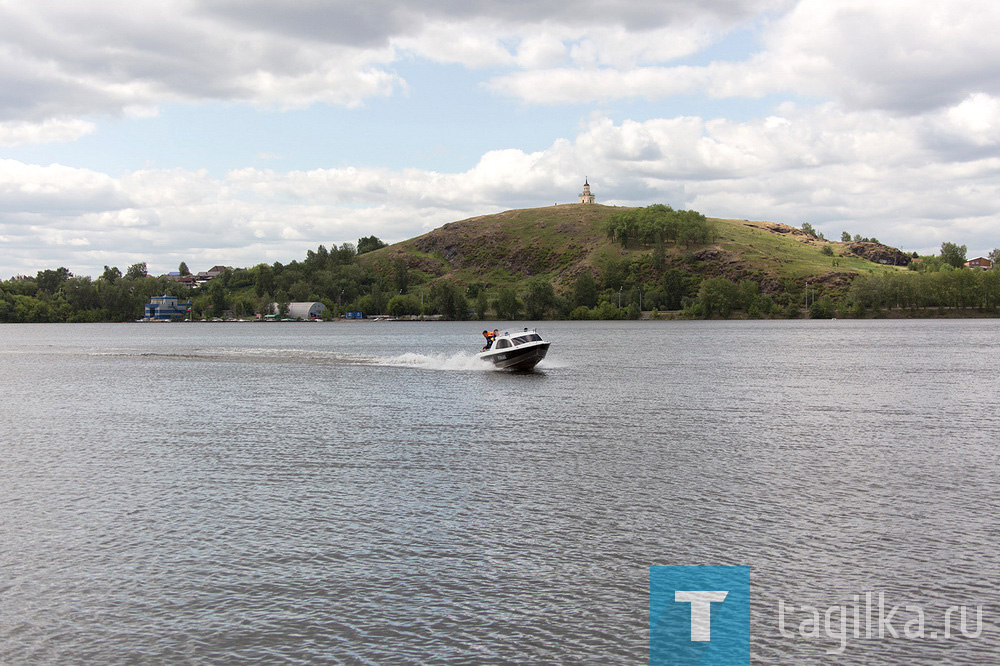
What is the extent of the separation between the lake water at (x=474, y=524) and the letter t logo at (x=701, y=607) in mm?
899

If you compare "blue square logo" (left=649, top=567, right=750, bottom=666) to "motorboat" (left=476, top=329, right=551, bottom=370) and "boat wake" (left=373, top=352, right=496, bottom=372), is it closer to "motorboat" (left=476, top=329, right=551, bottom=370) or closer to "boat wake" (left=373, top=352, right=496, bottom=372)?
"motorboat" (left=476, top=329, right=551, bottom=370)

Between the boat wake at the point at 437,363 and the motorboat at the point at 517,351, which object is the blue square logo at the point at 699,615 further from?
the boat wake at the point at 437,363

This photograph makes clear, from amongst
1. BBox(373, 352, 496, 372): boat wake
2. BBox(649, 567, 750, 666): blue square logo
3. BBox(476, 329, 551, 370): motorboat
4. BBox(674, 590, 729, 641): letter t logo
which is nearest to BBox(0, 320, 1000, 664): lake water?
BBox(649, 567, 750, 666): blue square logo

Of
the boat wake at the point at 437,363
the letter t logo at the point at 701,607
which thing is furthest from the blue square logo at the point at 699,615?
the boat wake at the point at 437,363

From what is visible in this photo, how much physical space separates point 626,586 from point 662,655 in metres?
2.88

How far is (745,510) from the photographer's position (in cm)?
2305

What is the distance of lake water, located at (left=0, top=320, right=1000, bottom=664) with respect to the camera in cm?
1506

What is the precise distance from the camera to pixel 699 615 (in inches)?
627

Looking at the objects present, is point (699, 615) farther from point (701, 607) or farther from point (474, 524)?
point (474, 524)

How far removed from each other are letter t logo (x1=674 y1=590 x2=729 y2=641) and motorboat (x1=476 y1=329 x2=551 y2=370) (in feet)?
174

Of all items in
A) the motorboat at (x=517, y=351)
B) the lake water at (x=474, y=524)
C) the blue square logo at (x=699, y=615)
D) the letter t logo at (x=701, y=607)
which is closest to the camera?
the blue square logo at (x=699, y=615)

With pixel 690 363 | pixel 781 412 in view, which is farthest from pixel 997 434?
pixel 690 363

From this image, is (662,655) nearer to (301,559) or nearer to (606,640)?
(606,640)

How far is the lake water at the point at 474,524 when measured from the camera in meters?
15.1
